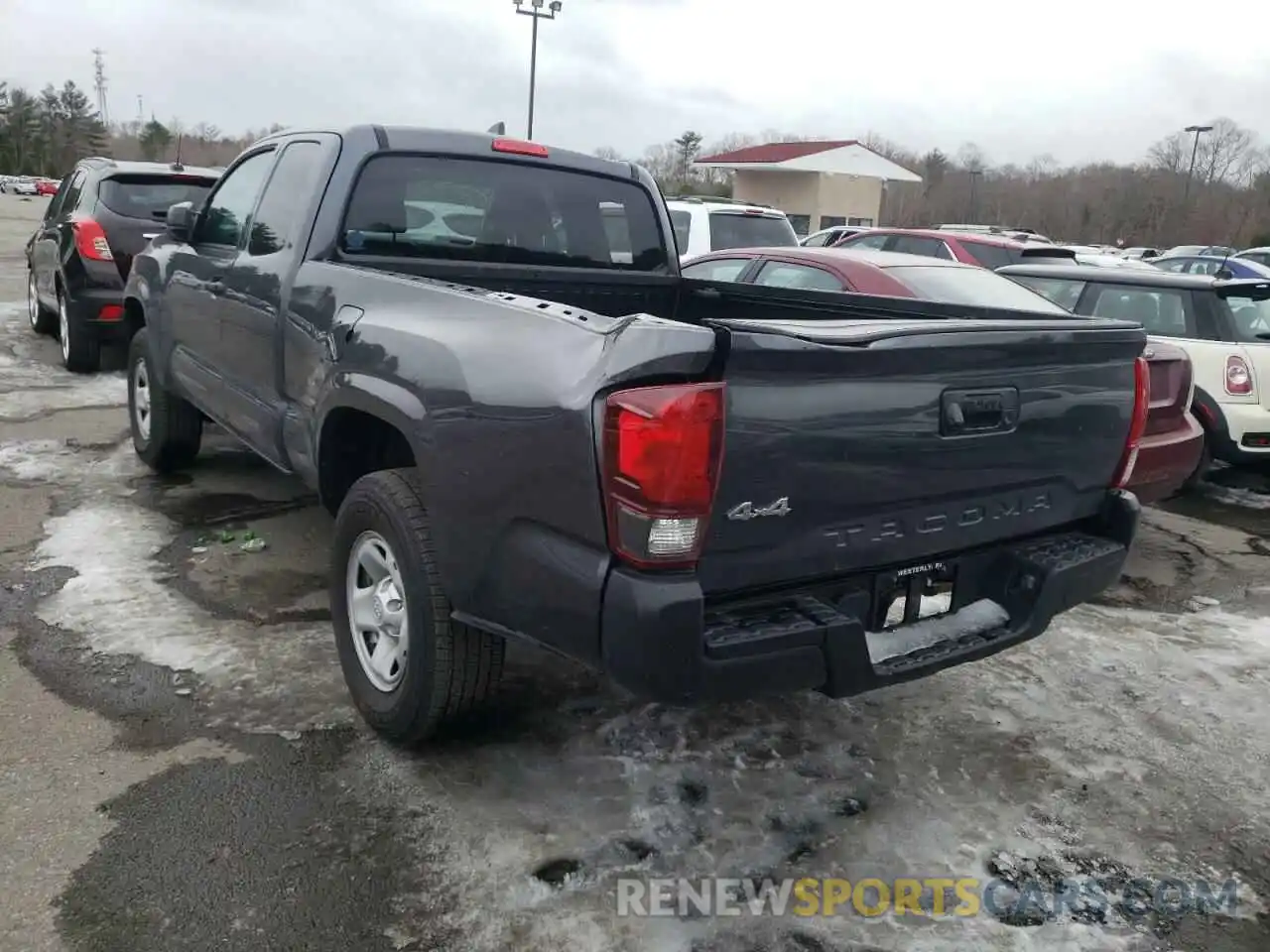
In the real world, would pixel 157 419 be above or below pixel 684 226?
below

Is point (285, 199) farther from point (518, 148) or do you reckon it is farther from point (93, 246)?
point (93, 246)

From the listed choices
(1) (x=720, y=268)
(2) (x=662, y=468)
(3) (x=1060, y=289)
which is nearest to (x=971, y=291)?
(3) (x=1060, y=289)

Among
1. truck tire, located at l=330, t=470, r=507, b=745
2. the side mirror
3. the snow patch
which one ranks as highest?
the side mirror

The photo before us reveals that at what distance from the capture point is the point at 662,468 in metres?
2.26

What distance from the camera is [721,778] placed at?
320 cm

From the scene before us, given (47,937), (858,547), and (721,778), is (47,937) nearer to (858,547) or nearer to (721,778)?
(721,778)

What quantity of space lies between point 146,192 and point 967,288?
21.5 ft

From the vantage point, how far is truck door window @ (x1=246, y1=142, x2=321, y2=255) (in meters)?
4.07

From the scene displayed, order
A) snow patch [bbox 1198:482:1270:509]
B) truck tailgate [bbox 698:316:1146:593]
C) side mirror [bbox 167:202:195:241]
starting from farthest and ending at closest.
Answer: snow patch [bbox 1198:482:1270:509], side mirror [bbox 167:202:195:241], truck tailgate [bbox 698:316:1146:593]

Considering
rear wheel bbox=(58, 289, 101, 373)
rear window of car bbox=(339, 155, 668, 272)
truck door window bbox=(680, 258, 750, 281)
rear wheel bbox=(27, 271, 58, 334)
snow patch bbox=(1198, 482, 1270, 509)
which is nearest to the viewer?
rear window of car bbox=(339, 155, 668, 272)

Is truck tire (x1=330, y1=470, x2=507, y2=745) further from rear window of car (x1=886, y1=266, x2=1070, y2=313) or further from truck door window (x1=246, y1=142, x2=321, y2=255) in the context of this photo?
rear window of car (x1=886, y1=266, x2=1070, y2=313)

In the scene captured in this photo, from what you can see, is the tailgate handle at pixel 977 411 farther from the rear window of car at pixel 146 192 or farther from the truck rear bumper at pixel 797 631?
the rear window of car at pixel 146 192

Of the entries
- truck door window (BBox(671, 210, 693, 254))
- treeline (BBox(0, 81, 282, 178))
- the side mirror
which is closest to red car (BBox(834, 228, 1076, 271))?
truck door window (BBox(671, 210, 693, 254))

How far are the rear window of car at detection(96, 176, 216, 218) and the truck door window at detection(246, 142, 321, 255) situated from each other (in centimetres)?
456
